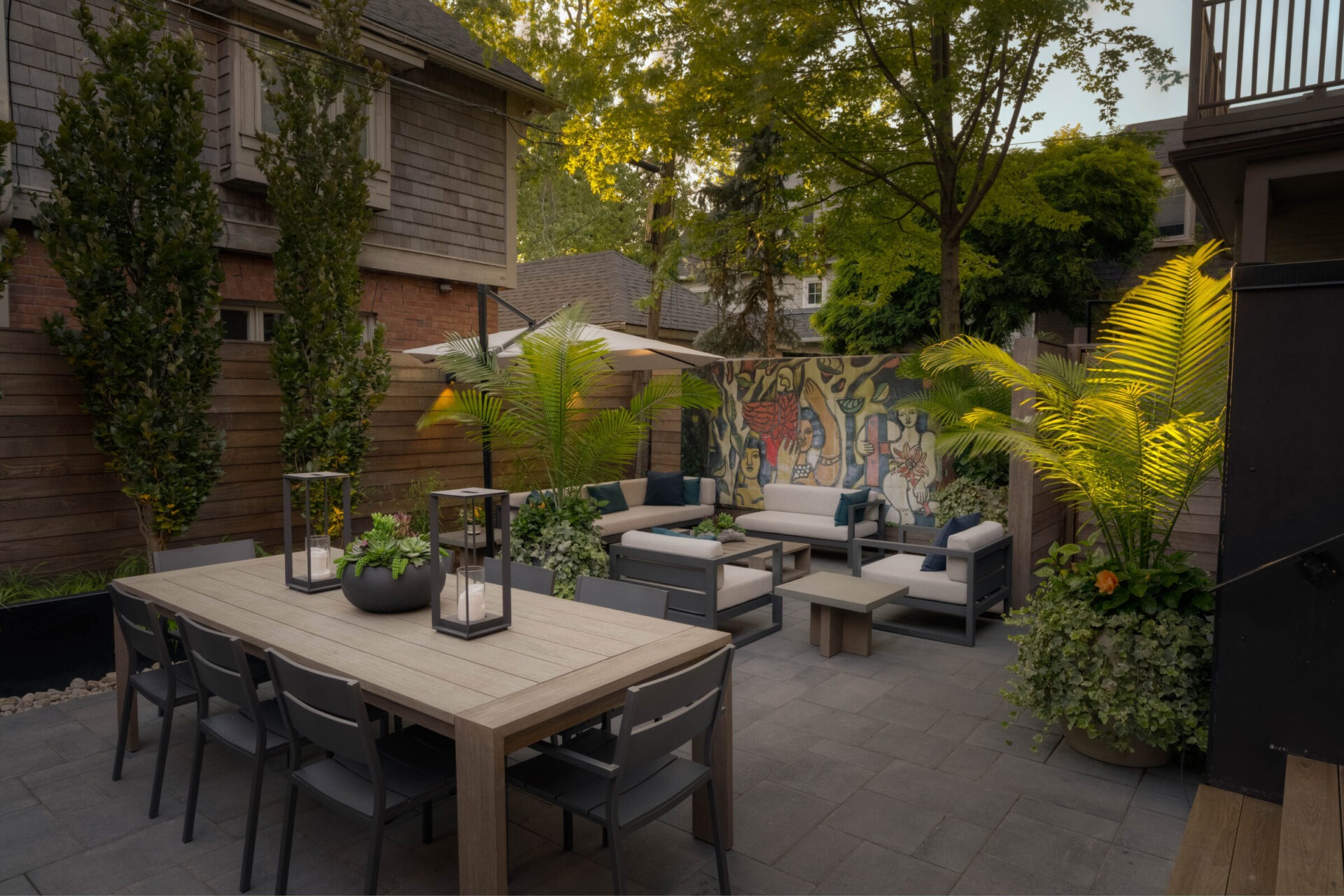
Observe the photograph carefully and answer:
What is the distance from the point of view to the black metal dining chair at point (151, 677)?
3277 mm

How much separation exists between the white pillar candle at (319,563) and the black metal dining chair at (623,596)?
1187 mm

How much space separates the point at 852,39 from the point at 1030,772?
7.90m

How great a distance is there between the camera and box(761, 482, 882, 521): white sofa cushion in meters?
8.67

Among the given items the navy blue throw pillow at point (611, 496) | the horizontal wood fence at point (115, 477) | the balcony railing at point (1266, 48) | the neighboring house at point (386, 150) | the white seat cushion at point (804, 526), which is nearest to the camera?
the balcony railing at point (1266, 48)

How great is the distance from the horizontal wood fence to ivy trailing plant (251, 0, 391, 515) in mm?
270

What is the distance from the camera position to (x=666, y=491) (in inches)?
366

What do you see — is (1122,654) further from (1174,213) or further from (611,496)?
(1174,213)

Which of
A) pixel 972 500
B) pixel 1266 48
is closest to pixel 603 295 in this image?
pixel 972 500

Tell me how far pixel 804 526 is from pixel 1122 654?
15.4 feet

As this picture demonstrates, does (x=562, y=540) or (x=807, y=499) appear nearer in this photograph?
(x=562, y=540)

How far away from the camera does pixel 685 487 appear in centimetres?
939

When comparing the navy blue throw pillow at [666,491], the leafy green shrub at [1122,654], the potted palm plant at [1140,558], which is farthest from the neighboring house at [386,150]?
the leafy green shrub at [1122,654]

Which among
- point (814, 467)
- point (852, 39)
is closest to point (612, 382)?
point (814, 467)

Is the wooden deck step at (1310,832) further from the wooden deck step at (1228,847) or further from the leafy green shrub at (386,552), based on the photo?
the leafy green shrub at (386,552)
